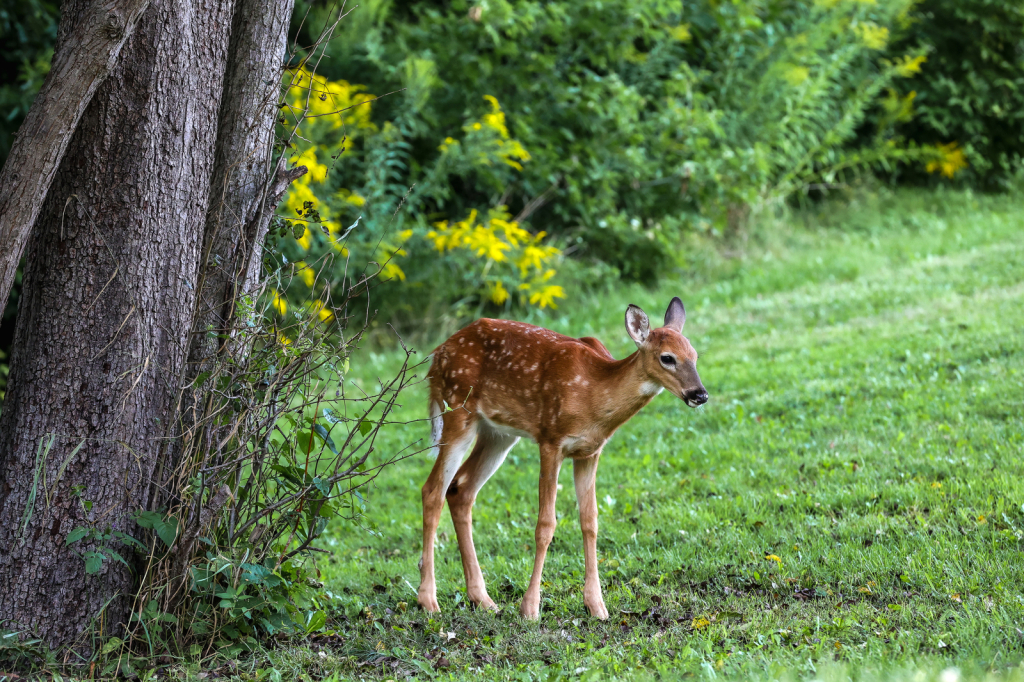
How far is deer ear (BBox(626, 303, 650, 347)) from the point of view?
5203mm

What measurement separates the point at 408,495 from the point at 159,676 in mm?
3368

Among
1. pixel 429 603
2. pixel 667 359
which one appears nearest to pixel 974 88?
pixel 667 359

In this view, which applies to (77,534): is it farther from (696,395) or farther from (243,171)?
(696,395)

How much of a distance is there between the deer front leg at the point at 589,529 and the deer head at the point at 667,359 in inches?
23.2

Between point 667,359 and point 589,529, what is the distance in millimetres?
1007

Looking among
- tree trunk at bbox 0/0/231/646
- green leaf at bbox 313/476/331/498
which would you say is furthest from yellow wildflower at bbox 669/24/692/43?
green leaf at bbox 313/476/331/498

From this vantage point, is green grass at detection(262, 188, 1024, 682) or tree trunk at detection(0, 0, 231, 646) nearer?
tree trunk at detection(0, 0, 231, 646)

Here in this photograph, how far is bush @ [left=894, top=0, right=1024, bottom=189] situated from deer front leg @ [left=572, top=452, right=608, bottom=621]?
1218 centimetres

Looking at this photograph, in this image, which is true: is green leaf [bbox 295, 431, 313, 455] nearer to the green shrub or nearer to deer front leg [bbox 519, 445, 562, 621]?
deer front leg [bbox 519, 445, 562, 621]

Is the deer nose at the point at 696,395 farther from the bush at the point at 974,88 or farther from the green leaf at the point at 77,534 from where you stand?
the bush at the point at 974,88

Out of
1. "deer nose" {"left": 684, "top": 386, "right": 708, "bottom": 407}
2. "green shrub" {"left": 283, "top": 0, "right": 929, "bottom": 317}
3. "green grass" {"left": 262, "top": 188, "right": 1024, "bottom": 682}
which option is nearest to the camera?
"green grass" {"left": 262, "top": 188, "right": 1024, "bottom": 682}

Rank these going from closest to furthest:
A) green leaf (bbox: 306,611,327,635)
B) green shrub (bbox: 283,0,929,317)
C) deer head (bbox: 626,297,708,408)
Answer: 1. green leaf (bbox: 306,611,327,635)
2. deer head (bbox: 626,297,708,408)
3. green shrub (bbox: 283,0,929,317)

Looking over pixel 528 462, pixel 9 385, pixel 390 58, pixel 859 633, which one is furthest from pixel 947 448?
pixel 390 58

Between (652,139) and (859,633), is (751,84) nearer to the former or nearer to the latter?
(652,139)
